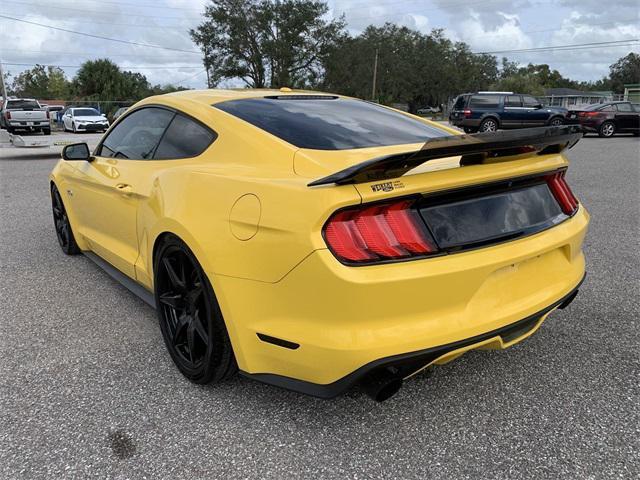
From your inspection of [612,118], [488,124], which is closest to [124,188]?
[488,124]

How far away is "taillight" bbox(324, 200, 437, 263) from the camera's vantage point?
191 cm

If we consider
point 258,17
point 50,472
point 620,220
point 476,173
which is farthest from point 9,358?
point 258,17

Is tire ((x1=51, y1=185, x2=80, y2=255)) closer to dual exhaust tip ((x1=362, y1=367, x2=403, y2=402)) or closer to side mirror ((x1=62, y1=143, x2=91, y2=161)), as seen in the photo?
side mirror ((x1=62, y1=143, x2=91, y2=161))

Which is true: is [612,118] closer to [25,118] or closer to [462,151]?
[462,151]

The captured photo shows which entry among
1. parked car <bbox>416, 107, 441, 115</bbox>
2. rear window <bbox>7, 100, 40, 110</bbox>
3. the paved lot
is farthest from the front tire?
parked car <bbox>416, 107, 441, 115</bbox>

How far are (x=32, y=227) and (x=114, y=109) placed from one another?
4150cm

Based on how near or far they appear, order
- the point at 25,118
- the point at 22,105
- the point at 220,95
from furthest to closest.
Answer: the point at 22,105 → the point at 25,118 → the point at 220,95

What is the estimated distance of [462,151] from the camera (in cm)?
200

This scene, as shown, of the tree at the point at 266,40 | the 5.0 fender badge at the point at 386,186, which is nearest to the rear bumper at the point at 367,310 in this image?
the 5.0 fender badge at the point at 386,186

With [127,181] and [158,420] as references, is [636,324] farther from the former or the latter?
[127,181]

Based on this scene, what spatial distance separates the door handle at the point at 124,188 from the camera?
311cm

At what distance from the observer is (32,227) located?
6102mm

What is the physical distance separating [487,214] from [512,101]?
72.1 ft

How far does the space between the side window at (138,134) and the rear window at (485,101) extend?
66.4ft
